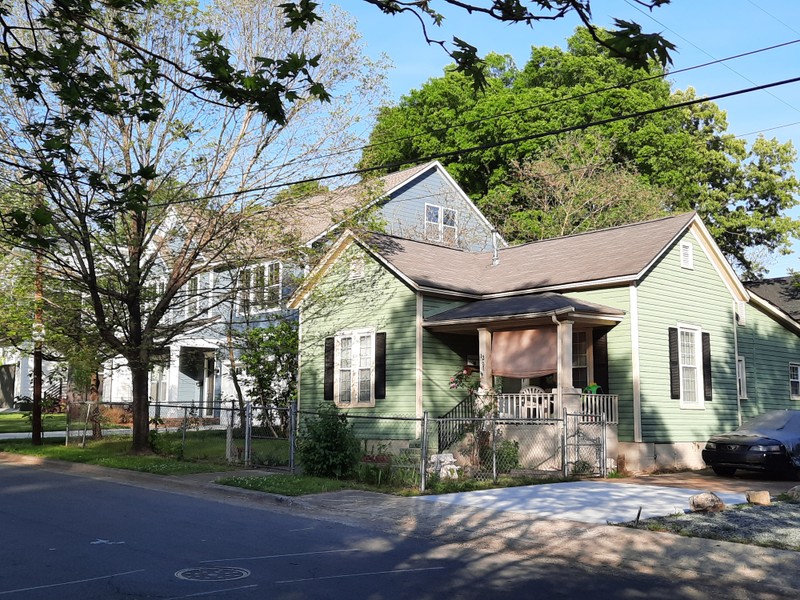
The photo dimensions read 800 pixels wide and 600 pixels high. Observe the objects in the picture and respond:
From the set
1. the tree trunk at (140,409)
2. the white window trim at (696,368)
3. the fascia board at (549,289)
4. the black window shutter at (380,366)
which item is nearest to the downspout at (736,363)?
the white window trim at (696,368)

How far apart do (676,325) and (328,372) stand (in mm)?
9490

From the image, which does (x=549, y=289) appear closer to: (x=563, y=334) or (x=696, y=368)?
(x=563, y=334)

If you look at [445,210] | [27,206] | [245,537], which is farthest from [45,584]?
[445,210]

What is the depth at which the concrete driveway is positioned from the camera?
11.5m

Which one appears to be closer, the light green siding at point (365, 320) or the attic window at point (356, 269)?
the light green siding at point (365, 320)

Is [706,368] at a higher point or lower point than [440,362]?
lower

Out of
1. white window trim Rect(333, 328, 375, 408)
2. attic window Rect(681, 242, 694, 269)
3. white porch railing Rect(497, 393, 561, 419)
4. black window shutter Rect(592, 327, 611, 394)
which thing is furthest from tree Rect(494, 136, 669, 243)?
white porch railing Rect(497, 393, 561, 419)

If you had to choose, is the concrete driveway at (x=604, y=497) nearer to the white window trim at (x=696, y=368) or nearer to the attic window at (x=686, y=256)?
the white window trim at (x=696, y=368)

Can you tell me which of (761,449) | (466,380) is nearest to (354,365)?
(466,380)

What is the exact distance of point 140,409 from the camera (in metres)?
20.0

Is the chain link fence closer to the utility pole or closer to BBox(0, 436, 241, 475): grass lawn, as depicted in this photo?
BBox(0, 436, 241, 475): grass lawn

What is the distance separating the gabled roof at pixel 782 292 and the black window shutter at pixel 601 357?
12999 millimetres

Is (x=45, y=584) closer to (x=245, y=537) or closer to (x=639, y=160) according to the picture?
(x=245, y=537)

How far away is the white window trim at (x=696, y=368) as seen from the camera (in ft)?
66.0
